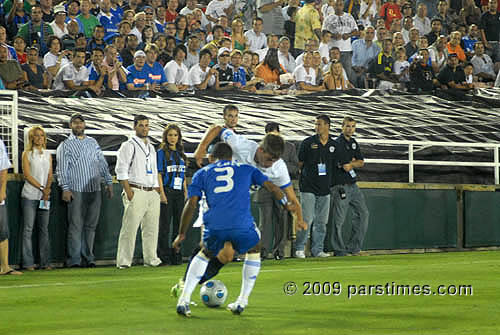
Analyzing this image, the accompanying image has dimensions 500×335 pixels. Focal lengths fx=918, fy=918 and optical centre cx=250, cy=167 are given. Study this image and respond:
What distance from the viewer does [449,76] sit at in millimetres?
22609

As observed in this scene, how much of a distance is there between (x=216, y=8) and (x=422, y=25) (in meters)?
6.30

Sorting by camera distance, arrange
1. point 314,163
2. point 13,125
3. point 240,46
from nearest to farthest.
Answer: point 13,125 < point 314,163 < point 240,46

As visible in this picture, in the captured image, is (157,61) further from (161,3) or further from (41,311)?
(41,311)

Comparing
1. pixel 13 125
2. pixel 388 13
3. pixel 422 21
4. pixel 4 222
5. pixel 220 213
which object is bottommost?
pixel 4 222

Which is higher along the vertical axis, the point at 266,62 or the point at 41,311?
the point at 266,62

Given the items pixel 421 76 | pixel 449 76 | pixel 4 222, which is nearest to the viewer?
pixel 4 222

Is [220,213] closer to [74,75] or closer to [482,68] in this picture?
[74,75]

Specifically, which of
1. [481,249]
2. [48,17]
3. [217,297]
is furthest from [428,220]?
[217,297]

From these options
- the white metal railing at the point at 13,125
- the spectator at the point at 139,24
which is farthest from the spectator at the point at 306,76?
the white metal railing at the point at 13,125

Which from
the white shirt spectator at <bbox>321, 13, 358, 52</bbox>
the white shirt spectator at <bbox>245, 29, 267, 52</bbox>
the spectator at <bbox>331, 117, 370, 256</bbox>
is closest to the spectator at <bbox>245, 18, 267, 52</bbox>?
the white shirt spectator at <bbox>245, 29, 267, 52</bbox>

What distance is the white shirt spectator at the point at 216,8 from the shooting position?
74.8 feet

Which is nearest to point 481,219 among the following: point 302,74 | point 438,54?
point 302,74

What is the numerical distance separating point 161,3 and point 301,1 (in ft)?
14.8

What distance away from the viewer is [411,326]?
7.59 metres
